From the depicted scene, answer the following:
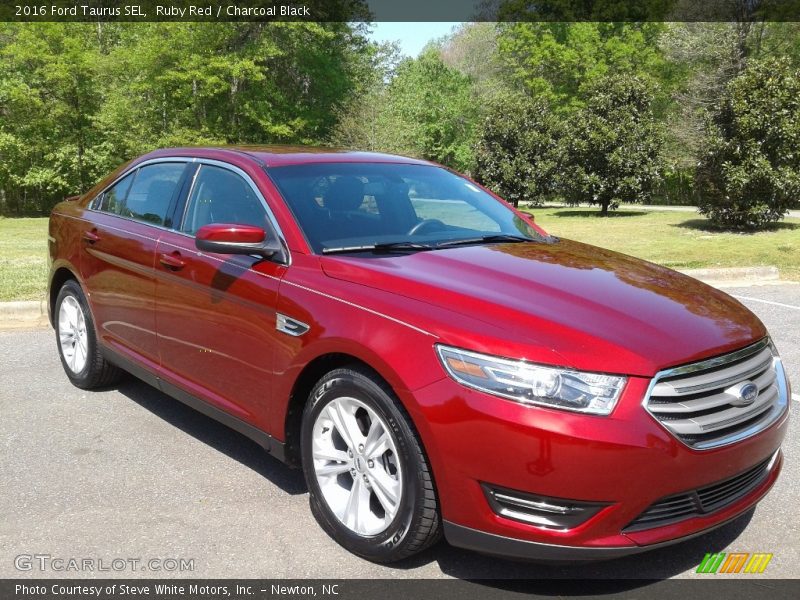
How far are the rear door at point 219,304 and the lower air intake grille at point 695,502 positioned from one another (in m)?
1.74

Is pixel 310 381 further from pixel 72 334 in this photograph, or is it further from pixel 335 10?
pixel 335 10

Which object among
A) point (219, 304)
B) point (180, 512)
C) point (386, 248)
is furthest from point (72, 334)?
point (386, 248)

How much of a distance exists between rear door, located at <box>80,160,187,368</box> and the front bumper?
230 cm

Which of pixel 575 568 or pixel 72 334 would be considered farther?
pixel 72 334

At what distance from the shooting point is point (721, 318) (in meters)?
3.15

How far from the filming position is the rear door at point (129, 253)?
446cm

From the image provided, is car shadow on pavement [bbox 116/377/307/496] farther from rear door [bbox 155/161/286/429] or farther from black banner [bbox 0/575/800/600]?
black banner [bbox 0/575/800/600]

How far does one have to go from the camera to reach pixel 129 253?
4602 mm

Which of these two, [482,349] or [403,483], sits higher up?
[482,349]

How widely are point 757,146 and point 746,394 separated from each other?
1747cm

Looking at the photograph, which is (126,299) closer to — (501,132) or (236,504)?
(236,504)

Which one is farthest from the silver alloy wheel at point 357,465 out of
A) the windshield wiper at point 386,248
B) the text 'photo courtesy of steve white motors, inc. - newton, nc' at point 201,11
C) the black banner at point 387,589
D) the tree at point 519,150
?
the text 'photo courtesy of steve white motors, inc. - newton, nc' at point 201,11

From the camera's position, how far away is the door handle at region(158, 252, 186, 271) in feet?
13.5

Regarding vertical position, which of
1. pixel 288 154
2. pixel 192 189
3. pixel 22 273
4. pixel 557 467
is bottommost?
pixel 22 273
